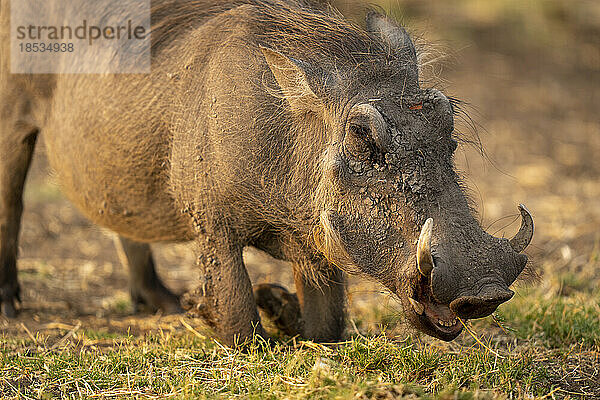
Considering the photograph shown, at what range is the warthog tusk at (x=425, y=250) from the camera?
2.94 metres

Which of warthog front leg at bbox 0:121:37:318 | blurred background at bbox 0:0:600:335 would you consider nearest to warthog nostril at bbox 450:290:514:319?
blurred background at bbox 0:0:600:335

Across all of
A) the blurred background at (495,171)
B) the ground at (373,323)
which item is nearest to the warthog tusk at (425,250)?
the ground at (373,323)

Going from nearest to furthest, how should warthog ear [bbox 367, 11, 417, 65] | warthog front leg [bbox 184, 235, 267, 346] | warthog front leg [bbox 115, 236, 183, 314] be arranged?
warthog ear [bbox 367, 11, 417, 65] → warthog front leg [bbox 184, 235, 267, 346] → warthog front leg [bbox 115, 236, 183, 314]

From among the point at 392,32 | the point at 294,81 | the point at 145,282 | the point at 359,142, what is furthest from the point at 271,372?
the point at 145,282

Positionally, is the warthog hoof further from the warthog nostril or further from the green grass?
the warthog nostril

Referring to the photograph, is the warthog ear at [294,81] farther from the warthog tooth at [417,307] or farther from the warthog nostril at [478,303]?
the warthog nostril at [478,303]

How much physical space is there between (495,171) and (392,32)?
209 inches

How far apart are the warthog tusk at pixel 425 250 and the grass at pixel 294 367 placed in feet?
1.39

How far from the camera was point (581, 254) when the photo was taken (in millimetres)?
6047

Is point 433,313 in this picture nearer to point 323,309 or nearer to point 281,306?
point 323,309

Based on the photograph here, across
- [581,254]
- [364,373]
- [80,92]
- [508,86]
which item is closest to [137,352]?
[364,373]

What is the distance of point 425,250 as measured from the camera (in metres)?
2.94

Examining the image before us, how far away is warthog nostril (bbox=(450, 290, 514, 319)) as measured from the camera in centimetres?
291

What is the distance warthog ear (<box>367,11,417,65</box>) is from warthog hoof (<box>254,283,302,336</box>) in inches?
51.4
